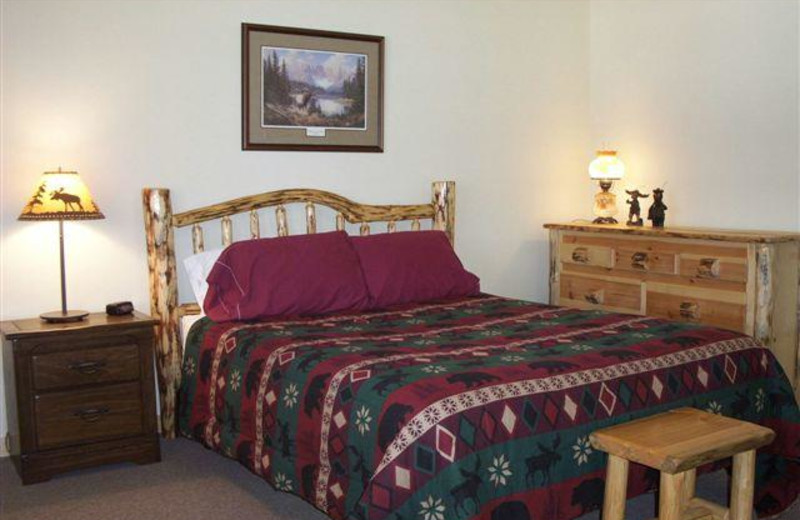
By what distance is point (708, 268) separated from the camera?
4.11m

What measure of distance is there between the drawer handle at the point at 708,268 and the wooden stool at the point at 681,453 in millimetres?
1537

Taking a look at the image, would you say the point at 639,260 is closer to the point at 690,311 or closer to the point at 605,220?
the point at 690,311

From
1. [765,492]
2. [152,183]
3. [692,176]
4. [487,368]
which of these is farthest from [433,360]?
[692,176]

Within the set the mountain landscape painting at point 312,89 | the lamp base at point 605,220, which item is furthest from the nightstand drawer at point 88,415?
the lamp base at point 605,220

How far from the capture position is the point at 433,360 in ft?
→ 8.93

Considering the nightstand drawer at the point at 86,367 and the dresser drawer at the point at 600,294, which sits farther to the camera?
the dresser drawer at the point at 600,294

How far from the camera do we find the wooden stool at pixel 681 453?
2324 mm

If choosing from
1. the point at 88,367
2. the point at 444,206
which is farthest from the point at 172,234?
the point at 444,206

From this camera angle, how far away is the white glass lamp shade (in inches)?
194

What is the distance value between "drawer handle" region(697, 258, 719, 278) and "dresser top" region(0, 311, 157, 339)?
8.41ft

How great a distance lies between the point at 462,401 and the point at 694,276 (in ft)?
7.46

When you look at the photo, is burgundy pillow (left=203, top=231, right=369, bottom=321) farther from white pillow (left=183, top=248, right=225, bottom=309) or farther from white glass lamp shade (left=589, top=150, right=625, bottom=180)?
white glass lamp shade (left=589, top=150, right=625, bottom=180)

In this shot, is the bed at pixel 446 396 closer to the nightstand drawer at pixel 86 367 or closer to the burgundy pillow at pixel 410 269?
the burgundy pillow at pixel 410 269

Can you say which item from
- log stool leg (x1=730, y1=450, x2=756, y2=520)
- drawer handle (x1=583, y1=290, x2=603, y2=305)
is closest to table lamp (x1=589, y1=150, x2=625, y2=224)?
drawer handle (x1=583, y1=290, x2=603, y2=305)
